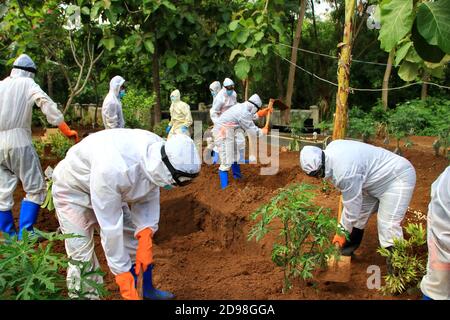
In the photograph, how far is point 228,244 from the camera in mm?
5969

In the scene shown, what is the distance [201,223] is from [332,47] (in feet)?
50.0

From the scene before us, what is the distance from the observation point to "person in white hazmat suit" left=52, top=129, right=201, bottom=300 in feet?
10.4

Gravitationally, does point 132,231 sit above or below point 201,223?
above

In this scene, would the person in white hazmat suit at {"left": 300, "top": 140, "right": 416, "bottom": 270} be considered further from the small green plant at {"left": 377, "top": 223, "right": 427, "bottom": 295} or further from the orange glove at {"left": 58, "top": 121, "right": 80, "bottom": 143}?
the orange glove at {"left": 58, "top": 121, "right": 80, "bottom": 143}

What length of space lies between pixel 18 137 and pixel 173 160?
288 cm

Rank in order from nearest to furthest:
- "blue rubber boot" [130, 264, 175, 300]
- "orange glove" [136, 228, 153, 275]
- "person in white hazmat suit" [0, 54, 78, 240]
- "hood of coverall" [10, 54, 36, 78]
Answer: "orange glove" [136, 228, 153, 275], "blue rubber boot" [130, 264, 175, 300], "person in white hazmat suit" [0, 54, 78, 240], "hood of coverall" [10, 54, 36, 78]

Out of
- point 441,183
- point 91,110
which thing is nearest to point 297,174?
point 441,183

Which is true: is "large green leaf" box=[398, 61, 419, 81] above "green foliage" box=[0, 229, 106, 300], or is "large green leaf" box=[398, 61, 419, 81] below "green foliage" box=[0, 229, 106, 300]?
above

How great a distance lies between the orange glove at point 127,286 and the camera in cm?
325

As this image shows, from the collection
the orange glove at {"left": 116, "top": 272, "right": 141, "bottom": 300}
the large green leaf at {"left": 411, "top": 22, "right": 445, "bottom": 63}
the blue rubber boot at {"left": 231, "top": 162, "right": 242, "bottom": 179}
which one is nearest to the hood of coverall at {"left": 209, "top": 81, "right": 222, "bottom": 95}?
the blue rubber boot at {"left": 231, "top": 162, "right": 242, "bottom": 179}

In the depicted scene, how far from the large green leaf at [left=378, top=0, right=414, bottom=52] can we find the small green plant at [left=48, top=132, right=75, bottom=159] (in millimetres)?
7423

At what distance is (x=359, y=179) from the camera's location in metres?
4.31

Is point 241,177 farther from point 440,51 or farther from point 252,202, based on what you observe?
point 440,51

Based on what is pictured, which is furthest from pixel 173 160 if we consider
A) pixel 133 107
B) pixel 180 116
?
pixel 133 107
